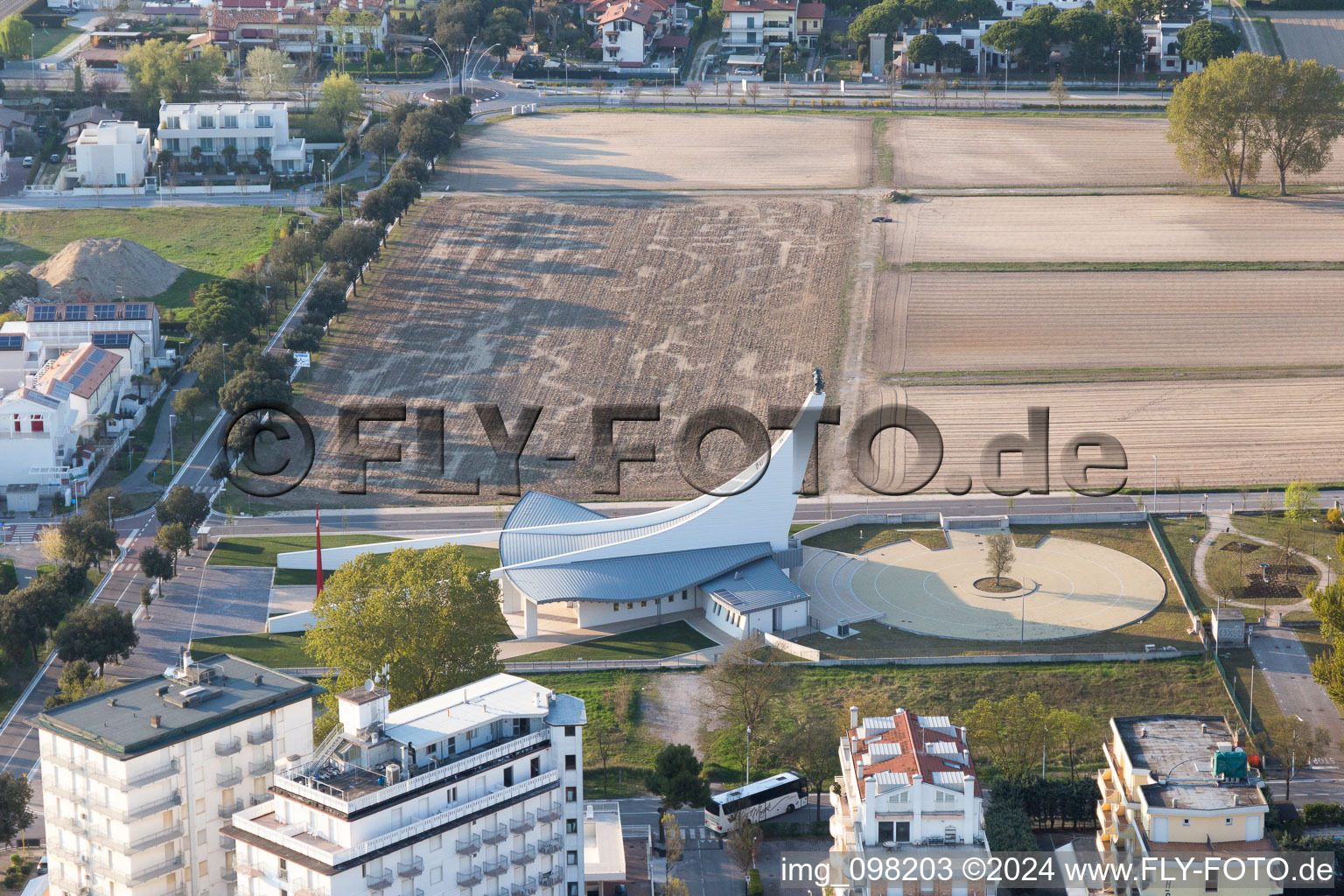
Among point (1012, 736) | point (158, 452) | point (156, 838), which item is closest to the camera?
point (156, 838)

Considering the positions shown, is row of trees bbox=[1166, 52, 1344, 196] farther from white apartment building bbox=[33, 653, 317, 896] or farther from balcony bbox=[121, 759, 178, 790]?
balcony bbox=[121, 759, 178, 790]

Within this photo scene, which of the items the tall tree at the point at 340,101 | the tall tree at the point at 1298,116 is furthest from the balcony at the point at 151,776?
the tall tree at the point at 340,101

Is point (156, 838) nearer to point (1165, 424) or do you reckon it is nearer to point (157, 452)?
point (157, 452)

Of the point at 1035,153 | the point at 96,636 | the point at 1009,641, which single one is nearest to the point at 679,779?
the point at 1009,641

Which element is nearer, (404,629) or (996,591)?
(404,629)

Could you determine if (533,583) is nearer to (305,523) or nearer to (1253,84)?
(305,523)

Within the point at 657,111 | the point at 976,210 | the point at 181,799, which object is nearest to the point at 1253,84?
the point at 976,210
